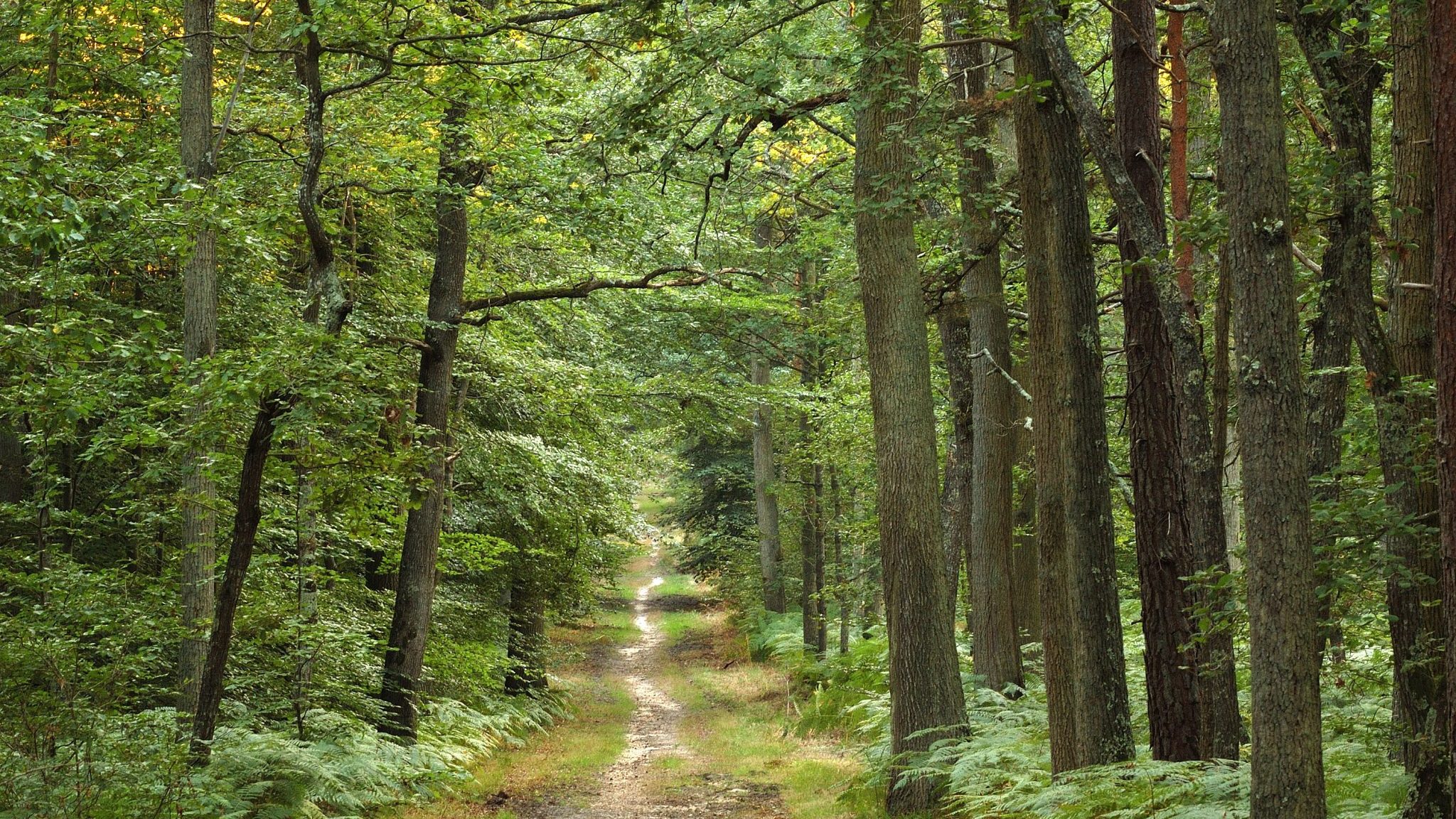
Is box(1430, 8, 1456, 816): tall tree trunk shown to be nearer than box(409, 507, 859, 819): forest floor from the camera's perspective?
Yes

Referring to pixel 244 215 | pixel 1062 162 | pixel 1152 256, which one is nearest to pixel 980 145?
pixel 1062 162

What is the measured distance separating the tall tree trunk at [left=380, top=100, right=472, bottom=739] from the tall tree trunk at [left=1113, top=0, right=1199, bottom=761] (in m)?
7.74

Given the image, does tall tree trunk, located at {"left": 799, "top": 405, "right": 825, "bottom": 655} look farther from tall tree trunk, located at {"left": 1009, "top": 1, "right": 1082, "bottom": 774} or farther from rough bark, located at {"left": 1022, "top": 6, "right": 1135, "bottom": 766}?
rough bark, located at {"left": 1022, "top": 6, "right": 1135, "bottom": 766}

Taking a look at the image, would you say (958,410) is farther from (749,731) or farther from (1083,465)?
(749,731)

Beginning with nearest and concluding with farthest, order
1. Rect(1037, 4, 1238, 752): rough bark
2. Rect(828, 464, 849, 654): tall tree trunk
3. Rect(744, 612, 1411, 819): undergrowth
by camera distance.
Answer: Rect(744, 612, 1411, 819): undergrowth
Rect(1037, 4, 1238, 752): rough bark
Rect(828, 464, 849, 654): tall tree trunk

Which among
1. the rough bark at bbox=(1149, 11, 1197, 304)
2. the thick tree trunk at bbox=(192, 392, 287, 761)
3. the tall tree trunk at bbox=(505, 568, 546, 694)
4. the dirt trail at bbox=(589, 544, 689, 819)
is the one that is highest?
the rough bark at bbox=(1149, 11, 1197, 304)

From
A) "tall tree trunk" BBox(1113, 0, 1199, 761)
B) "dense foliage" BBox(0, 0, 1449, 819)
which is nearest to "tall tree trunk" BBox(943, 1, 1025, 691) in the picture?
"dense foliage" BBox(0, 0, 1449, 819)

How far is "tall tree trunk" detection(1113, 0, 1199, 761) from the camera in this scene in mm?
6293

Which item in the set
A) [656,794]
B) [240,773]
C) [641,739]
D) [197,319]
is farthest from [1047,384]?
[641,739]

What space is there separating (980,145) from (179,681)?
8057 mm

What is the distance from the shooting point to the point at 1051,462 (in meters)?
7.06

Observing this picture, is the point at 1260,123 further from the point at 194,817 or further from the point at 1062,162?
the point at 194,817

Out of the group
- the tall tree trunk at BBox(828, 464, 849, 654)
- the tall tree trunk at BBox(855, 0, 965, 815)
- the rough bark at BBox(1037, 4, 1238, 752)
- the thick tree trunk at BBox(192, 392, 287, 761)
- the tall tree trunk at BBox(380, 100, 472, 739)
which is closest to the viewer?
the rough bark at BBox(1037, 4, 1238, 752)

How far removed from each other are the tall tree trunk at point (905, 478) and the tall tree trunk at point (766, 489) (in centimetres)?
1246
